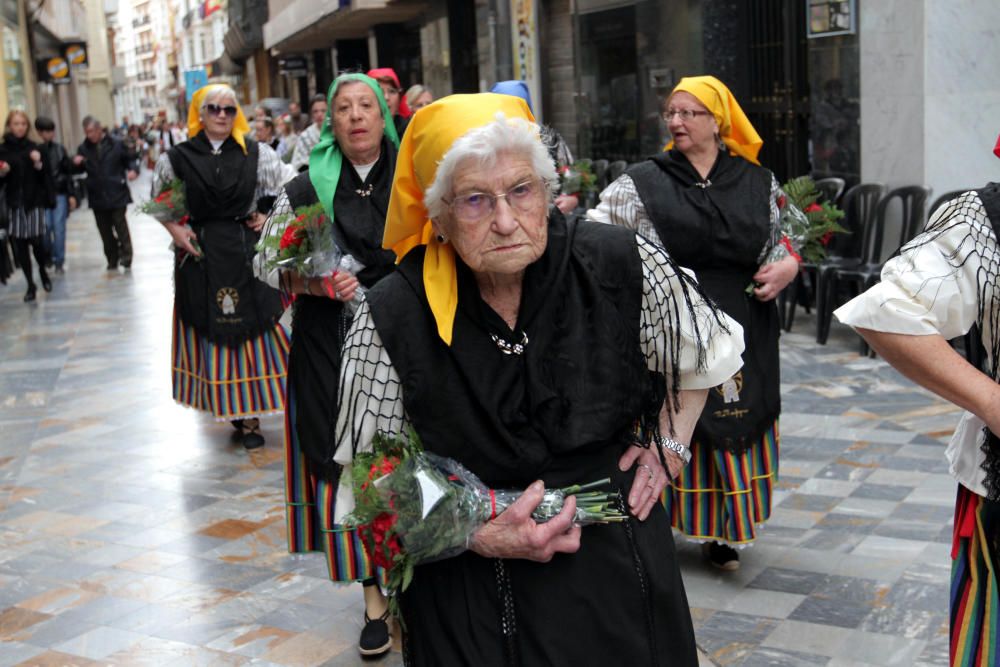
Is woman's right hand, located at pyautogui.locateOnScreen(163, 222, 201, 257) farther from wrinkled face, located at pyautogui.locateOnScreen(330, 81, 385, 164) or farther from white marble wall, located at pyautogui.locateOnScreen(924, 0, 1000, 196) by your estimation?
white marble wall, located at pyautogui.locateOnScreen(924, 0, 1000, 196)

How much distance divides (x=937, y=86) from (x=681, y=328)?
761cm

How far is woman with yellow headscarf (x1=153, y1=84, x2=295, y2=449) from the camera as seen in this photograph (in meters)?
7.78

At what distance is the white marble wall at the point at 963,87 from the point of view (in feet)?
31.2

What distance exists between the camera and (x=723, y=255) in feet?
16.5

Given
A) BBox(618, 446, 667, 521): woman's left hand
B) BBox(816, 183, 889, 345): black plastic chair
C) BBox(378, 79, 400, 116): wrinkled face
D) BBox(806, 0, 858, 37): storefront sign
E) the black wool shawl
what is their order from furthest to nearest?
BBox(806, 0, 858, 37): storefront sign < BBox(816, 183, 889, 345): black plastic chair < BBox(378, 79, 400, 116): wrinkled face < the black wool shawl < BBox(618, 446, 667, 521): woman's left hand

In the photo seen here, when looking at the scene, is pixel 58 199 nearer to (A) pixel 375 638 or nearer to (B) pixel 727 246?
(A) pixel 375 638

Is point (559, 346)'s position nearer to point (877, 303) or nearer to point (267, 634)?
point (877, 303)

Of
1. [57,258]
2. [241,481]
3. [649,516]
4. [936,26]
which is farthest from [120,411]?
[57,258]

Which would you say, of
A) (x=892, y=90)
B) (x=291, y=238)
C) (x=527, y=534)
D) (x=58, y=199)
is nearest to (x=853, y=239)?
(x=892, y=90)

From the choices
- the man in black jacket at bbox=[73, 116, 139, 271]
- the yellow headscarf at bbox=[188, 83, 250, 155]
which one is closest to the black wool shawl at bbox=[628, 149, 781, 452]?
the yellow headscarf at bbox=[188, 83, 250, 155]

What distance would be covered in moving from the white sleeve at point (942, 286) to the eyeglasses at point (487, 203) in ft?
2.49

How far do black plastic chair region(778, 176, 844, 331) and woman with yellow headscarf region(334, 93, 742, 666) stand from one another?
760 centimetres

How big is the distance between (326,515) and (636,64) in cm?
1078

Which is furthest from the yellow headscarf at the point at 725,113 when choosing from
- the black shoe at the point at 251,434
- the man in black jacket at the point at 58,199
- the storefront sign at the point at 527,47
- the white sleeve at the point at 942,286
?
the man in black jacket at the point at 58,199
